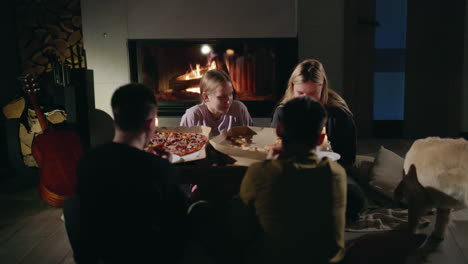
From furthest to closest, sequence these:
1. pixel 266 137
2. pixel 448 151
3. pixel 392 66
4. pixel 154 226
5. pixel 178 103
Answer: pixel 392 66, pixel 178 103, pixel 266 137, pixel 448 151, pixel 154 226

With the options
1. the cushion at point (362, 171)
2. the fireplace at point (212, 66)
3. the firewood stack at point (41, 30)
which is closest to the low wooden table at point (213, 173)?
the cushion at point (362, 171)

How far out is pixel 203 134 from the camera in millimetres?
2057

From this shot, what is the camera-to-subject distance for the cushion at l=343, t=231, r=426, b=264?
52.5 inches

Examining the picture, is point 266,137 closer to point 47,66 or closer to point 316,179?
point 316,179

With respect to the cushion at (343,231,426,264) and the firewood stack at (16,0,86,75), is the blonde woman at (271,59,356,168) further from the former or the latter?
the firewood stack at (16,0,86,75)

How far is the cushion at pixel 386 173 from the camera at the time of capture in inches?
105

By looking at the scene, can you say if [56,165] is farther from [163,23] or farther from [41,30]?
[41,30]

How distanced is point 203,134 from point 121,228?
89 cm

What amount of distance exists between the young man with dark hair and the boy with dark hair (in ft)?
0.76

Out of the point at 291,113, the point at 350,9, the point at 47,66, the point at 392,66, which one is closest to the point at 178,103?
the point at 47,66

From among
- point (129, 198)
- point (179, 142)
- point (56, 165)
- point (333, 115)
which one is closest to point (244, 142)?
point (179, 142)

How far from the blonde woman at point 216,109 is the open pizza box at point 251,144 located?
368mm

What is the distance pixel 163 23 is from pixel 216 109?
1797 millimetres

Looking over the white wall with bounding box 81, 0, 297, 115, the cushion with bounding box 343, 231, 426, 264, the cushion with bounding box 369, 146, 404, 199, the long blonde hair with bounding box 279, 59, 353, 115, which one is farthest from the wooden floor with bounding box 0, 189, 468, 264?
the white wall with bounding box 81, 0, 297, 115
